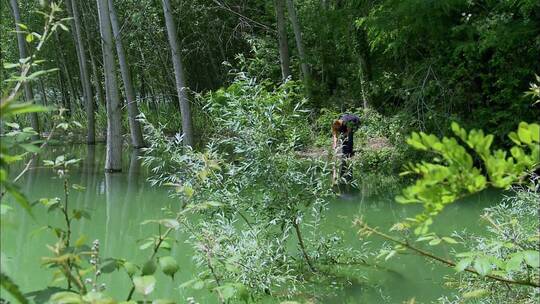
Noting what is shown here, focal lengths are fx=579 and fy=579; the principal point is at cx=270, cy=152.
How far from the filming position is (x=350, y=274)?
4578 millimetres

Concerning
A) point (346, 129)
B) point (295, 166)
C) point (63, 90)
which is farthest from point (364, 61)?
point (63, 90)

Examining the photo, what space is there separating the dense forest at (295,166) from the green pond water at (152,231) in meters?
0.03

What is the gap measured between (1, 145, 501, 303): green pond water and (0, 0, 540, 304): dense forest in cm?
3

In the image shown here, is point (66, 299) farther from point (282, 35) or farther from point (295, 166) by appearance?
point (282, 35)

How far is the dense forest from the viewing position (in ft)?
4.84

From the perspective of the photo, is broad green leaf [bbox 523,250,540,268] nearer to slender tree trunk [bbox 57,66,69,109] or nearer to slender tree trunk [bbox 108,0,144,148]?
slender tree trunk [bbox 108,0,144,148]

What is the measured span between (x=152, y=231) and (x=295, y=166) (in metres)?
2.49

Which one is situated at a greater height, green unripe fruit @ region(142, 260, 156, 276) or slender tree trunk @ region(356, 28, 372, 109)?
slender tree trunk @ region(356, 28, 372, 109)

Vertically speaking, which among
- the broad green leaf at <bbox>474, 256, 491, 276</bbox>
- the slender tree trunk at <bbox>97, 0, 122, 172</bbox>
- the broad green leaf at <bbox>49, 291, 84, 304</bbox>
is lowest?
the broad green leaf at <bbox>474, 256, 491, 276</bbox>

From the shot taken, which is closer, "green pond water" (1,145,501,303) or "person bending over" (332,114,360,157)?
"green pond water" (1,145,501,303)

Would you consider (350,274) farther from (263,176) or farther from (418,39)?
(418,39)

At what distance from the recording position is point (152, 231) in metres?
6.25

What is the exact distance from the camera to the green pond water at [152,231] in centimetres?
419

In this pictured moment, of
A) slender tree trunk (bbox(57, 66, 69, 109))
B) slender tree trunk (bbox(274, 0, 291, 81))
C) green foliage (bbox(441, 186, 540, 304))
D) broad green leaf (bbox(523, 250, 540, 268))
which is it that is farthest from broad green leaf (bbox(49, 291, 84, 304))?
slender tree trunk (bbox(57, 66, 69, 109))
